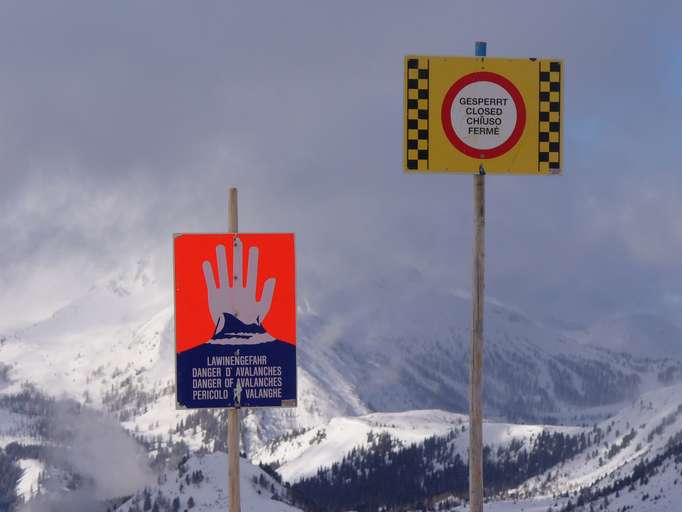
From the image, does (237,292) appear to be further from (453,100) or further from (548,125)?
(548,125)

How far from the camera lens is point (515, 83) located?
3447 cm

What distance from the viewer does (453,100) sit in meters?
34.1

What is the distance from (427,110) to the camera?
33.9 meters

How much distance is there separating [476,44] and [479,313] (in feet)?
25.8

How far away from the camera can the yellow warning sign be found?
1335 inches

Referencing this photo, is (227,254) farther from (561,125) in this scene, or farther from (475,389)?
(561,125)

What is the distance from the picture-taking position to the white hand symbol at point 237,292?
3344 centimetres

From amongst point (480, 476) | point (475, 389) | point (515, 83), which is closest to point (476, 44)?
point (515, 83)

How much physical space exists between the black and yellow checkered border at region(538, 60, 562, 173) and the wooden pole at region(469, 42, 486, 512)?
183 cm

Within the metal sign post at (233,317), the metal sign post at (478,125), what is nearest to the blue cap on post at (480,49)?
the metal sign post at (478,125)

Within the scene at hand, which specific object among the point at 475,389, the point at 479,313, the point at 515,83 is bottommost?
the point at 475,389

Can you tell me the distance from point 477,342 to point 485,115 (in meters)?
6.58

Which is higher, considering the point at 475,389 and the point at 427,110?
the point at 427,110

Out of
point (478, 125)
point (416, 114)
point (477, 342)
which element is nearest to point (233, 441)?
point (477, 342)
